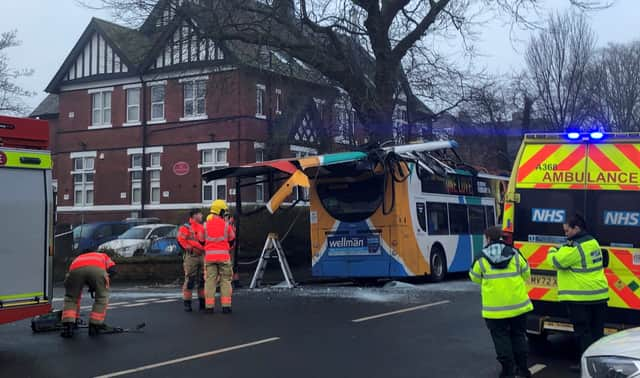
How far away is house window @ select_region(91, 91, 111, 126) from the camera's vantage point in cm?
3731

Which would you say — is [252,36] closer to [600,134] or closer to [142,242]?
[142,242]

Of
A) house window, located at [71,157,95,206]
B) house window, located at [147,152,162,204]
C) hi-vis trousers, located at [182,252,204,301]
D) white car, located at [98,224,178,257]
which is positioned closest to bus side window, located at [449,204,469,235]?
hi-vis trousers, located at [182,252,204,301]

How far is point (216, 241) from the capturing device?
40.6ft

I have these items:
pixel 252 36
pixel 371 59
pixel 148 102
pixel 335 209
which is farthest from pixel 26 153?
pixel 148 102

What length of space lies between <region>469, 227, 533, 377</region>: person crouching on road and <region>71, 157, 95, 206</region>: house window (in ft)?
108

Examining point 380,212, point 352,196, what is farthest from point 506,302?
point 352,196

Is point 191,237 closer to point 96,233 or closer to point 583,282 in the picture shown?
point 583,282

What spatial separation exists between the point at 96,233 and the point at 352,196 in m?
12.9

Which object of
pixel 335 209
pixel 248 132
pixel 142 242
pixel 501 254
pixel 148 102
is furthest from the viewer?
pixel 148 102

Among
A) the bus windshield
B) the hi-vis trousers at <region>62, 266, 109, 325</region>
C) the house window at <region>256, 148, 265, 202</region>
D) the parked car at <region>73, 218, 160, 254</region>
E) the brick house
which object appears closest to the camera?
the hi-vis trousers at <region>62, 266, 109, 325</region>

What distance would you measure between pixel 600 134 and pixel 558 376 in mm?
2848

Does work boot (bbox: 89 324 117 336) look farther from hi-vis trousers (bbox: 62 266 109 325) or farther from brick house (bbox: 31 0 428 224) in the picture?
brick house (bbox: 31 0 428 224)

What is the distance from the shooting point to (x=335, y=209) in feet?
57.3

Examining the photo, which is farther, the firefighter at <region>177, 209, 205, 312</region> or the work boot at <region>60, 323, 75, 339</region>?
the firefighter at <region>177, 209, 205, 312</region>
